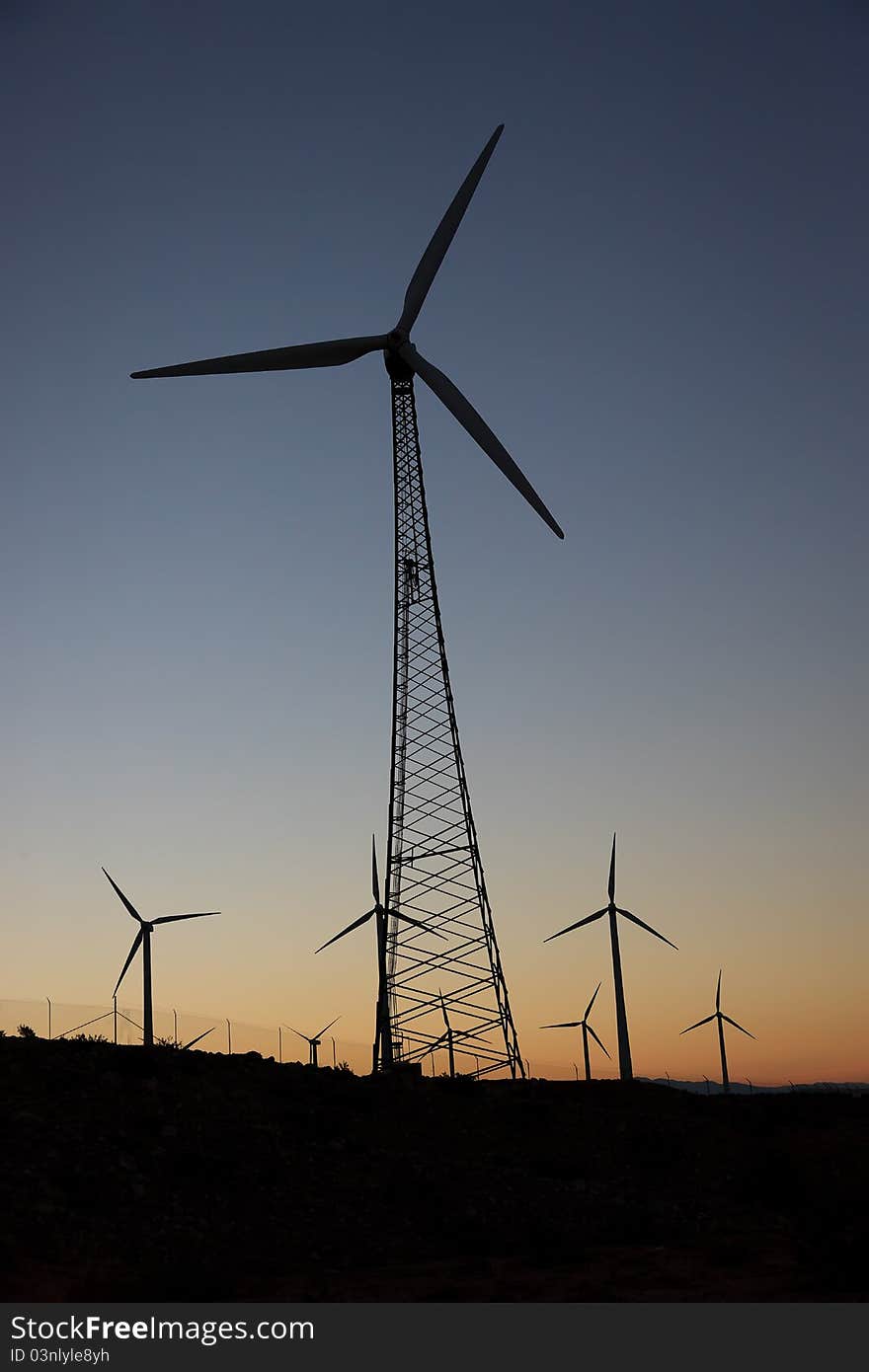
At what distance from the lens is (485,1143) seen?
4409cm

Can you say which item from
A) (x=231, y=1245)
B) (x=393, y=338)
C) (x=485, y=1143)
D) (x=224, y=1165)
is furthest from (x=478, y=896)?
(x=393, y=338)

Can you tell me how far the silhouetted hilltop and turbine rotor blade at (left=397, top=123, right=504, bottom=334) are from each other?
37.2 metres

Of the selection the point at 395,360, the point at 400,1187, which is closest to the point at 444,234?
the point at 395,360

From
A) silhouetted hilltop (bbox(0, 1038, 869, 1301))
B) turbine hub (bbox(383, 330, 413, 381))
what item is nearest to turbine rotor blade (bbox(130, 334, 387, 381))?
turbine hub (bbox(383, 330, 413, 381))

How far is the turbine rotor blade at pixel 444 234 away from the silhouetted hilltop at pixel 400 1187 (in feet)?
122

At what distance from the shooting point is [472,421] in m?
57.3

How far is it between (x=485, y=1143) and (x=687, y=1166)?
703 cm

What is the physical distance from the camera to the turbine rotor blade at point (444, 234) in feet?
203

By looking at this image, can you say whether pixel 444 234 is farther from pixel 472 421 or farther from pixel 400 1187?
pixel 400 1187

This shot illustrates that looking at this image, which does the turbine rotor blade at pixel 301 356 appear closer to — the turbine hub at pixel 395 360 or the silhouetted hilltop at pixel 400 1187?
the turbine hub at pixel 395 360

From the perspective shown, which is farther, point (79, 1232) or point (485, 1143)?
point (485, 1143)

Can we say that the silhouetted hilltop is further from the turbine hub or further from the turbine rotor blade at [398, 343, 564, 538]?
the turbine hub

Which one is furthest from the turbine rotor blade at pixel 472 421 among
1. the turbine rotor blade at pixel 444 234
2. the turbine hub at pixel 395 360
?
the turbine rotor blade at pixel 444 234
